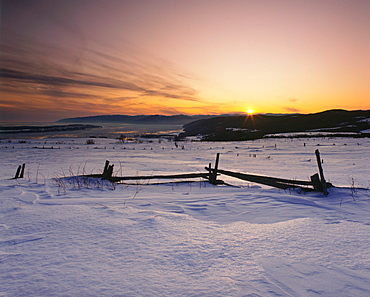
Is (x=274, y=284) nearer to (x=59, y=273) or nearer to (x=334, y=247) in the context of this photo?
(x=334, y=247)

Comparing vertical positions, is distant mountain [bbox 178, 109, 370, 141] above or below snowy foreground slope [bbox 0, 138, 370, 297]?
above

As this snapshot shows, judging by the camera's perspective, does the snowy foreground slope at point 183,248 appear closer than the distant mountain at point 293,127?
Yes

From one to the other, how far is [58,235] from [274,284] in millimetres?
2731

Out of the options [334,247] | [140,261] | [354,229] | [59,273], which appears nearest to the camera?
[59,273]

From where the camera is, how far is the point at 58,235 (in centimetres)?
286

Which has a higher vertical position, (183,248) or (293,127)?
(293,127)

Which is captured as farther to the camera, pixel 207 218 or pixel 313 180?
pixel 313 180

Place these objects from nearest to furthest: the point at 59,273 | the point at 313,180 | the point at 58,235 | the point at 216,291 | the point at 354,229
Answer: the point at 216,291 < the point at 59,273 < the point at 58,235 < the point at 354,229 < the point at 313,180

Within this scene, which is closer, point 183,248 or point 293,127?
point 183,248

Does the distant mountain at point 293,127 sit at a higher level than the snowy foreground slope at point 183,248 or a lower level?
higher

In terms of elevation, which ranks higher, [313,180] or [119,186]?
[313,180]

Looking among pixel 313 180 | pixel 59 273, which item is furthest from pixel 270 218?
pixel 59 273

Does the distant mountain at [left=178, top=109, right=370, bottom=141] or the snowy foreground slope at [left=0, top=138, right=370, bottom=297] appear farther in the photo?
the distant mountain at [left=178, top=109, right=370, bottom=141]

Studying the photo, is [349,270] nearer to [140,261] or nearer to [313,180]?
[140,261]
